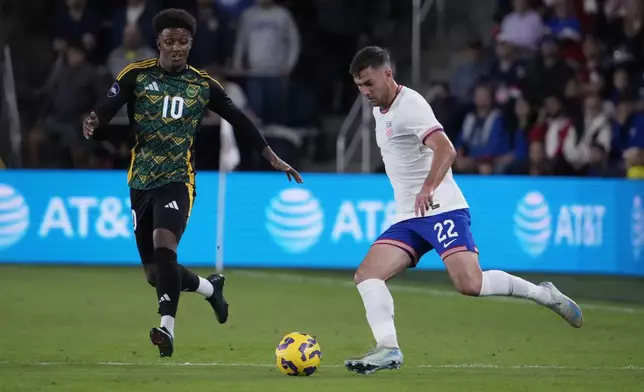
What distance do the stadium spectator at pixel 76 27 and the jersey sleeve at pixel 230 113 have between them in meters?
10.6

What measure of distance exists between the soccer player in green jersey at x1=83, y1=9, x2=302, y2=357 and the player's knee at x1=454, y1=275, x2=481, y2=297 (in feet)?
5.47

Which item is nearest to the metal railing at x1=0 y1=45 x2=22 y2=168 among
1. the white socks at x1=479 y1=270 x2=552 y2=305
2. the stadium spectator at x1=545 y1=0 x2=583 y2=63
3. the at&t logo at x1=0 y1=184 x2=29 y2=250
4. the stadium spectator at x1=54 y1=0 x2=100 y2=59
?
the stadium spectator at x1=54 y1=0 x2=100 y2=59

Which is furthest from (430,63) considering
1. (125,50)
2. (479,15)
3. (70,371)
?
(70,371)

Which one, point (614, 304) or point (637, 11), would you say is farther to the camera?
point (637, 11)

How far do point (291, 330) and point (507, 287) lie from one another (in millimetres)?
3352

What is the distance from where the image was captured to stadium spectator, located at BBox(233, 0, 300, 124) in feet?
66.4

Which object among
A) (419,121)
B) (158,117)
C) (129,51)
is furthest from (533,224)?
(419,121)

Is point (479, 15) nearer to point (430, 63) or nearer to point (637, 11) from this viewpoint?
point (430, 63)

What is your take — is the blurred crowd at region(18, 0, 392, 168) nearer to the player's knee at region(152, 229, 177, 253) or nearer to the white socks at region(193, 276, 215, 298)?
the white socks at region(193, 276, 215, 298)

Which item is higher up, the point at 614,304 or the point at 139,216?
the point at 139,216

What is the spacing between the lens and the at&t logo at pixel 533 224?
17406mm

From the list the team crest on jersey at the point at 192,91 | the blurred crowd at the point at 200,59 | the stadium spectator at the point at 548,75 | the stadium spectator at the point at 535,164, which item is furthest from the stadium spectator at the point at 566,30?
the team crest on jersey at the point at 192,91

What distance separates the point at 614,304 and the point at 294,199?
4.84 metres

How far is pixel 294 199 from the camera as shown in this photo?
1797 centimetres
